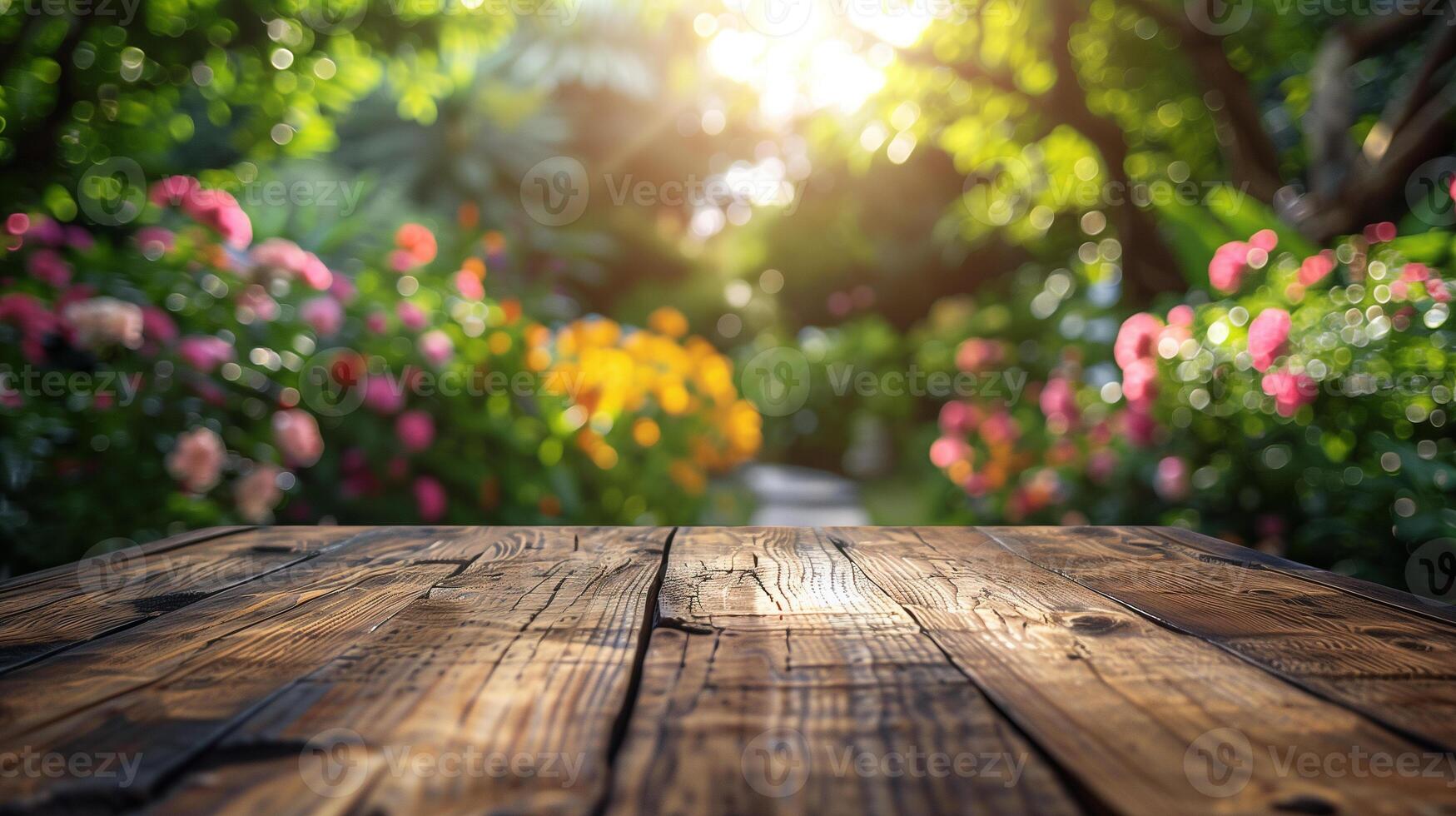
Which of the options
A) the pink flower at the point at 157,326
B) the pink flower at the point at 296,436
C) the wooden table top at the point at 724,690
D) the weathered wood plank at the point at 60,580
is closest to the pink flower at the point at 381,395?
the pink flower at the point at 296,436

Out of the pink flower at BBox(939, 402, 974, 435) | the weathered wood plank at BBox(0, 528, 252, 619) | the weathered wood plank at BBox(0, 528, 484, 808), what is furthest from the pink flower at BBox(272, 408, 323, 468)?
the pink flower at BBox(939, 402, 974, 435)

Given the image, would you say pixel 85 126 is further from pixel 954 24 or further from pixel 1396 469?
pixel 954 24

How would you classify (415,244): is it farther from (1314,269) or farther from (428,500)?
(1314,269)

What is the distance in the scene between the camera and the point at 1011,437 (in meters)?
4.41

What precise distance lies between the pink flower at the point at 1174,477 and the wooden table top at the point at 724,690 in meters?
2.03

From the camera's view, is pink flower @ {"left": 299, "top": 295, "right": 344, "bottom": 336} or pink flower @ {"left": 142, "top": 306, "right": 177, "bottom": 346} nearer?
pink flower @ {"left": 142, "top": 306, "right": 177, "bottom": 346}

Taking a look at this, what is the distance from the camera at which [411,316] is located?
296 cm

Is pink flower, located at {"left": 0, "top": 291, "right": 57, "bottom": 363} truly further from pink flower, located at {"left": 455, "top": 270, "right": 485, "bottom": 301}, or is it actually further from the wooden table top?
pink flower, located at {"left": 455, "top": 270, "right": 485, "bottom": 301}

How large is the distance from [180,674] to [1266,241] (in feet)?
11.3

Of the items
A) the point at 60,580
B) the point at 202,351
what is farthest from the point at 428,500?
the point at 60,580

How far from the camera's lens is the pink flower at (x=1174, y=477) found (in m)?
3.01

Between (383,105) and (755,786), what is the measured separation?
14.4 m

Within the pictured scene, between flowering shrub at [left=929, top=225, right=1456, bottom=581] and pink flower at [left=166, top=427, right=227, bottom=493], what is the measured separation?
2751mm

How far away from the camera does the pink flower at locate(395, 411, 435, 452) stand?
9.02 feet
